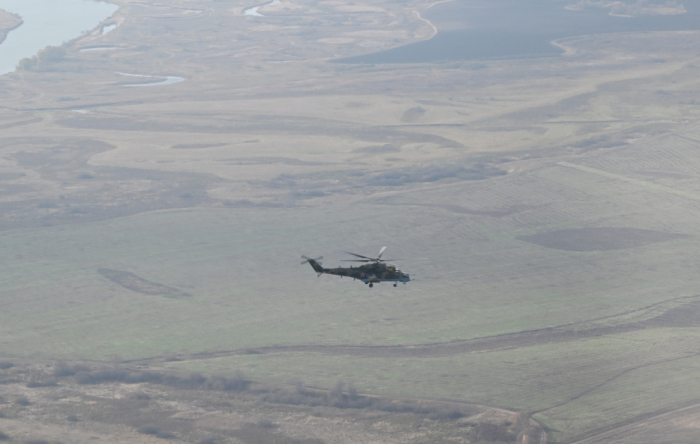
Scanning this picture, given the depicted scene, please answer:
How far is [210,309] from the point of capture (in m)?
122

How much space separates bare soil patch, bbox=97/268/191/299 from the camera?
128 metres

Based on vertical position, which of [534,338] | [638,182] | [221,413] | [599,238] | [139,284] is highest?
[638,182]

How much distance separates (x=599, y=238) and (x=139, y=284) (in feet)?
275

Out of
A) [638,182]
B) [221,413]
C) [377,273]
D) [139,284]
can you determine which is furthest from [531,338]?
[638,182]

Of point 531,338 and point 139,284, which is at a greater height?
point 139,284

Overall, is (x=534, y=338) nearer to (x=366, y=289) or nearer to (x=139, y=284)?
(x=366, y=289)

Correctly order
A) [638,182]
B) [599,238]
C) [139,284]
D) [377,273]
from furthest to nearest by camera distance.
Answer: [638,182]
[599,238]
[139,284]
[377,273]

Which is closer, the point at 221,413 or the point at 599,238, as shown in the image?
the point at 221,413

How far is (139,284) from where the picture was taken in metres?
132

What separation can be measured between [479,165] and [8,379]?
11959 cm

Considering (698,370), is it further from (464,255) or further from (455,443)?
(464,255)

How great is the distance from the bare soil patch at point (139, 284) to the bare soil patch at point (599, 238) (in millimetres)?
64730

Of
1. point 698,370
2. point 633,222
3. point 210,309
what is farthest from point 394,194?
point 698,370

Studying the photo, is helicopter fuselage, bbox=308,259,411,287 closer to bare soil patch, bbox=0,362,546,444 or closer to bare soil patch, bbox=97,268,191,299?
bare soil patch, bbox=0,362,546,444
